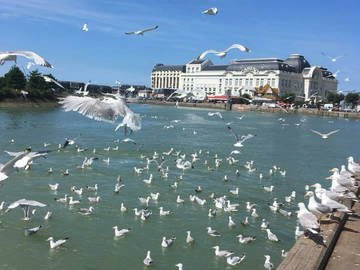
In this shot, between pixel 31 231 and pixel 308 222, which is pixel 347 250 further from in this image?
pixel 31 231

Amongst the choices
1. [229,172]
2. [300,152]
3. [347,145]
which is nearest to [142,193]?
[229,172]

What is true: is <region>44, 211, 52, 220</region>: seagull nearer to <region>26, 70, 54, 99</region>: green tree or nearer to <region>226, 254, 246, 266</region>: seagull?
<region>226, 254, 246, 266</region>: seagull

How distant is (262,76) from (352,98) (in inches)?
995

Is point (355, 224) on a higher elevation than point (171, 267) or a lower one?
higher

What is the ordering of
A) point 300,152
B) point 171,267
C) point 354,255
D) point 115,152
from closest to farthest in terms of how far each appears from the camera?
1. point 354,255
2. point 171,267
3. point 115,152
4. point 300,152

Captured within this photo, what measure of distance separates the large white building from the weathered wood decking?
114927 mm

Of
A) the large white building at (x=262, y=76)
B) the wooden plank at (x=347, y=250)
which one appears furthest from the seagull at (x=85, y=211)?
the large white building at (x=262, y=76)

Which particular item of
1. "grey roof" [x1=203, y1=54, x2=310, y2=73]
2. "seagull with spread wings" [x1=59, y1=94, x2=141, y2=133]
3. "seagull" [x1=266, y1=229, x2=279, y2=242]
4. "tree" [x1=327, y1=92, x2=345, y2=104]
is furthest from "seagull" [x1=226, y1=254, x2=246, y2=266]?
"grey roof" [x1=203, y1=54, x2=310, y2=73]

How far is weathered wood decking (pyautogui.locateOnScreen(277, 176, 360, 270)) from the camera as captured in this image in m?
6.36

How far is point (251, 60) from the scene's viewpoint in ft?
460

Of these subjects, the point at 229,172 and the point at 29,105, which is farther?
the point at 29,105

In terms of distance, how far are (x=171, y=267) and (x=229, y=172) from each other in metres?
11.1

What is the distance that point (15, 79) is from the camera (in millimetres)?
71938

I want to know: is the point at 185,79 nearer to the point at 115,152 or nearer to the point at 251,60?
the point at 251,60
